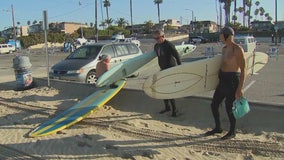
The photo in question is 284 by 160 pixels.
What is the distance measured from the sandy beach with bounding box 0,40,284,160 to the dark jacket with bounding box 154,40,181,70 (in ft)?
3.97

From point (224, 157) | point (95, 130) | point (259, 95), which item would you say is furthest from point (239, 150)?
point (259, 95)

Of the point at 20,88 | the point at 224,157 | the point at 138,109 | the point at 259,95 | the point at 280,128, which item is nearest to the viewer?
the point at 224,157

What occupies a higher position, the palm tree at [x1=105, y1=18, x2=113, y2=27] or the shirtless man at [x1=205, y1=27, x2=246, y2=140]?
the palm tree at [x1=105, y1=18, x2=113, y2=27]

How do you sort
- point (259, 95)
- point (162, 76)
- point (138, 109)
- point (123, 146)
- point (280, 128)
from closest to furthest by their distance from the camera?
point (123, 146)
point (280, 128)
point (162, 76)
point (138, 109)
point (259, 95)

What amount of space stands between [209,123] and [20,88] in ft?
25.1

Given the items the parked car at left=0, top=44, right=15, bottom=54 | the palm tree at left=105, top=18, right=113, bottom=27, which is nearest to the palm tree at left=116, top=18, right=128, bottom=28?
the palm tree at left=105, top=18, right=113, bottom=27

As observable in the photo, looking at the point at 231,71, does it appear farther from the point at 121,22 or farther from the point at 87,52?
the point at 121,22

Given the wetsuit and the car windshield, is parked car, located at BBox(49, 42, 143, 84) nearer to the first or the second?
the car windshield

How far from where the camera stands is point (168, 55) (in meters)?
8.12

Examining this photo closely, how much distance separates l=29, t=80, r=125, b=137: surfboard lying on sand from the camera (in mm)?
7357

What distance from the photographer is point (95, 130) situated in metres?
7.43

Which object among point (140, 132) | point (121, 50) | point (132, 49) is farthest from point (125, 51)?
point (140, 132)

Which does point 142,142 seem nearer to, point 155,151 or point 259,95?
point 155,151

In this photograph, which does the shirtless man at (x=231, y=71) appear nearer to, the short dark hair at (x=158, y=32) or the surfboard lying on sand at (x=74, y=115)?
the short dark hair at (x=158, y=32)
